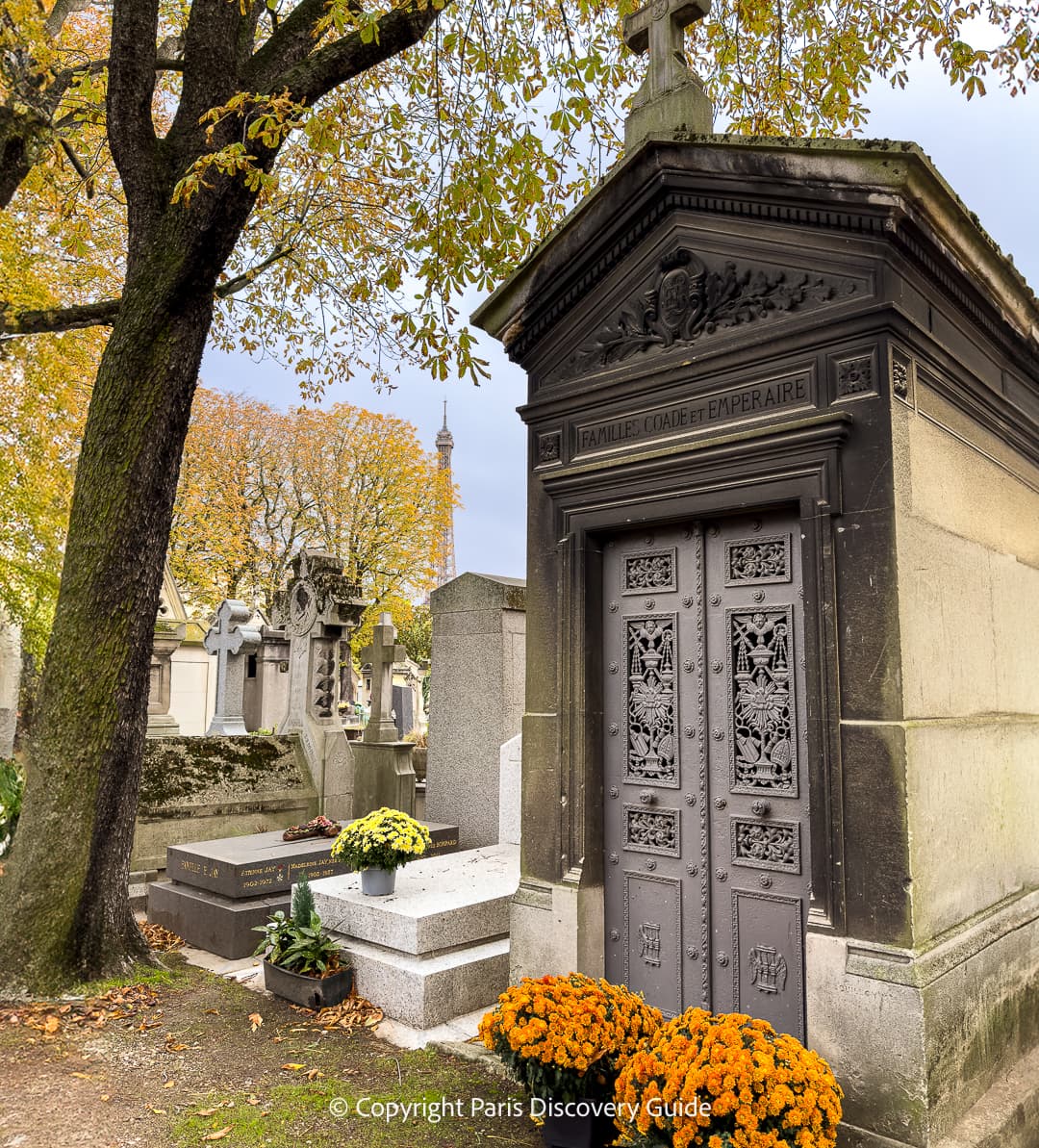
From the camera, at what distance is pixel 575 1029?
3604 mm

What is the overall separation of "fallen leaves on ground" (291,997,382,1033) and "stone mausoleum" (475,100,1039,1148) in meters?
1.24

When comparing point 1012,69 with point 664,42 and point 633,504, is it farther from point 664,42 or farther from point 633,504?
point 633,504

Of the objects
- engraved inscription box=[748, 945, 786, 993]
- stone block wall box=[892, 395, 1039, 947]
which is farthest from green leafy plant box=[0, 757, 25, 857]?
stone block wall box=[892, 395, 1039, 947]

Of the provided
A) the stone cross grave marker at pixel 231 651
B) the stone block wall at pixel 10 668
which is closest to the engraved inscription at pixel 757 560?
the stone cross grave marker at pixel 231 651

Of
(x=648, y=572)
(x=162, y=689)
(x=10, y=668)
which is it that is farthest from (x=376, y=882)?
(x=10, y=668)

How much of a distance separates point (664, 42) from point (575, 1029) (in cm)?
511

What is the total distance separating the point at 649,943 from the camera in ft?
14.8

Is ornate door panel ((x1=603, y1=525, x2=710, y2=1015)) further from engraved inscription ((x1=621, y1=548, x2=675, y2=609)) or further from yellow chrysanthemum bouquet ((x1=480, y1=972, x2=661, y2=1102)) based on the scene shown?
yellow chrysanthemum bouquet ((x1=480, y1=972, x2=661, y2=1102))

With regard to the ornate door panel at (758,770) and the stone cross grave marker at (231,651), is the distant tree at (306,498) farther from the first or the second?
the ornate door panel at (758,770)

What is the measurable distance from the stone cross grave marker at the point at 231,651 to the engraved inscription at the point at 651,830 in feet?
26.2

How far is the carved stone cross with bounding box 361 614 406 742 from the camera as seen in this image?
34.3 feet

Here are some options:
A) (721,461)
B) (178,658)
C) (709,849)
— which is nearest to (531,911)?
(709,849)

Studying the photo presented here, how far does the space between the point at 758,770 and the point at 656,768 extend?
0.60 meters

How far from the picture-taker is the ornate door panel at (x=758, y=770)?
3.98 meters
